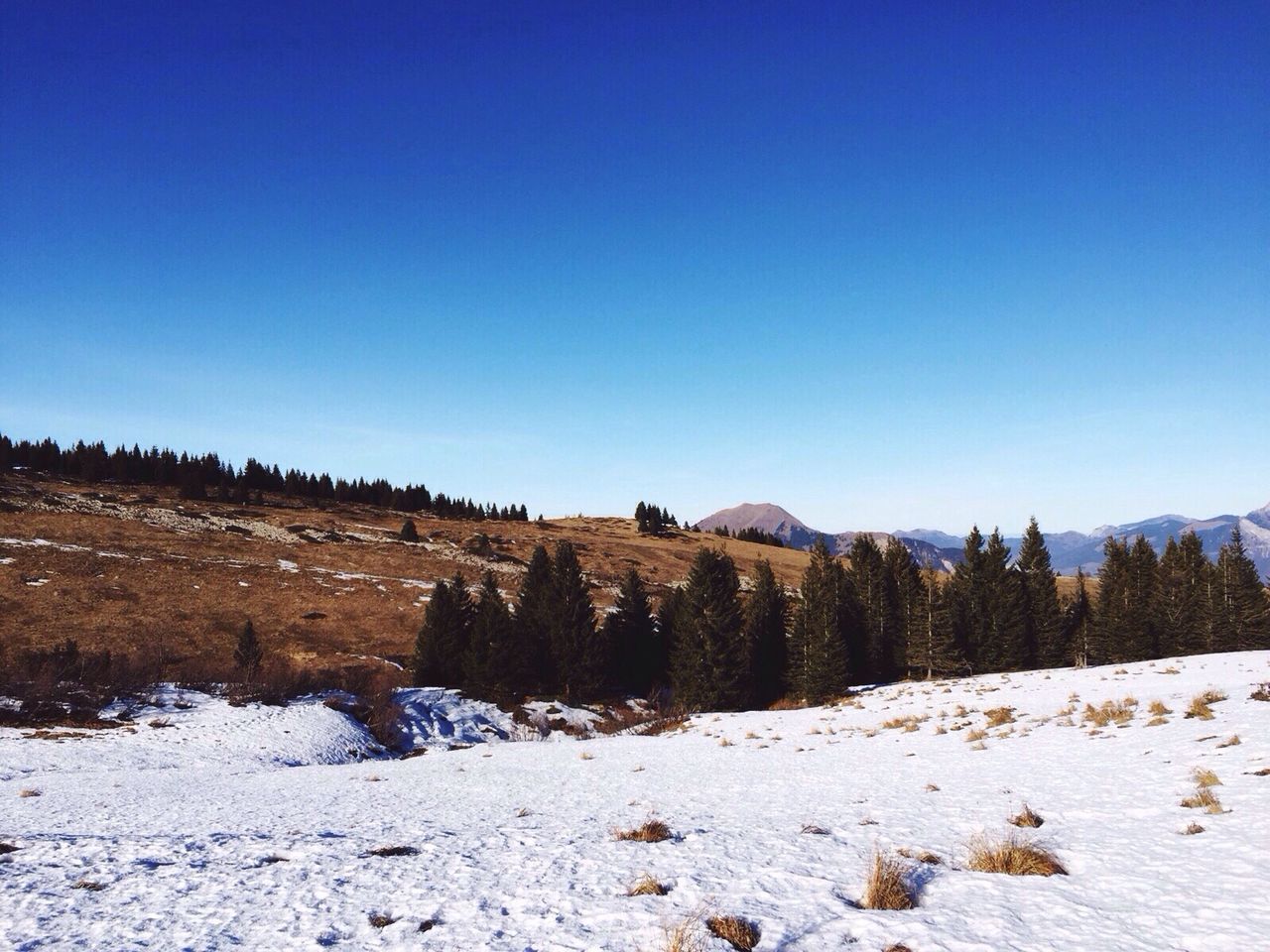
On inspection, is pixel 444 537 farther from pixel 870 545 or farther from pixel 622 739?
pixel 622 739

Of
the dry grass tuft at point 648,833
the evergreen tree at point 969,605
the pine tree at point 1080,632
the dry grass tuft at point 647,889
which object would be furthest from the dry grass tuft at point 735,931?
the pine tree at point 1080,632

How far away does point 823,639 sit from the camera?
4400 centimetres

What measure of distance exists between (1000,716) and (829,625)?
22396 mm

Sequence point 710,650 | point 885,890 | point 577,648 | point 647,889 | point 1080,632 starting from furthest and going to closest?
point 1080,632 < point 577,648 < point 710,650 < point 647,889 < point 885,890

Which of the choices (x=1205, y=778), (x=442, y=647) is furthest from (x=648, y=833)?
(x=442, y=647)

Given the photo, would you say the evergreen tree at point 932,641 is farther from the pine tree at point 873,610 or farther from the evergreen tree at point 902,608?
the pine tree at point 873,610

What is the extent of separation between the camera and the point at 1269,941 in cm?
521

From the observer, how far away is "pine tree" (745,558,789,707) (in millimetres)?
48969

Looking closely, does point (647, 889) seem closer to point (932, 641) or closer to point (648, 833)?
point (648, 833)

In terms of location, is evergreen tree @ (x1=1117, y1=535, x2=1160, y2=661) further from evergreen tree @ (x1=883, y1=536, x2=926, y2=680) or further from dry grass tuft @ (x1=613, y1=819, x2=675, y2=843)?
dry grass tuft @ (x1=613, y1=819, x2=675, y2=843)

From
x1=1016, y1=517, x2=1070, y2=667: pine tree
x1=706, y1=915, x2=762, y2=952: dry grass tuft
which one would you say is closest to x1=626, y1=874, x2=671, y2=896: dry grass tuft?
x1=706, y1=915, x2=762, y2=952: dry grass tuft

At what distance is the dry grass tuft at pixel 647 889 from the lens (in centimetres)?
693

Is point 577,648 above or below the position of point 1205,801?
below

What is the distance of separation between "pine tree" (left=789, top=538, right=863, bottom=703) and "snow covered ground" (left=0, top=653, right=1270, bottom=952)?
23.9 m
